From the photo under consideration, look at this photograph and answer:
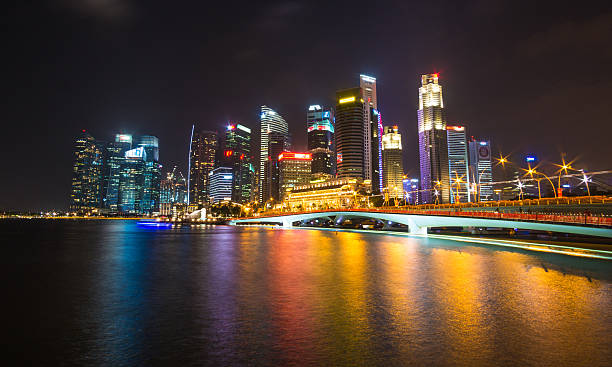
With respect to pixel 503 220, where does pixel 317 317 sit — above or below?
below

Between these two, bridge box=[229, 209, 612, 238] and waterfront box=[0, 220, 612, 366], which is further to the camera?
bridge box=[229, 209, 612, 238]

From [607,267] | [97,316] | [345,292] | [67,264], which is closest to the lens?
[97,316]

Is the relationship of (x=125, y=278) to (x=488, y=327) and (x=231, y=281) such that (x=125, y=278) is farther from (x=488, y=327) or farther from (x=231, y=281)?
(x=488, y=327)

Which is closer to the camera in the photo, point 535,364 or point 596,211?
point 535,364

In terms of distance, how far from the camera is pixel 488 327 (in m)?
11.4

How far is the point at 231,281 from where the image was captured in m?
22.3

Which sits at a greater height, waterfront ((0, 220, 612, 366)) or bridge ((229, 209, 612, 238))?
bridge ((229, 209, 612, 238))

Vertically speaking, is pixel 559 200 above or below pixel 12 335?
above

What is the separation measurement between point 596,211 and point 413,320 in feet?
180

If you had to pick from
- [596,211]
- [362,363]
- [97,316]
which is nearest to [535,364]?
[362,363]

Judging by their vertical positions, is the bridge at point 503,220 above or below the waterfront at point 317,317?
above

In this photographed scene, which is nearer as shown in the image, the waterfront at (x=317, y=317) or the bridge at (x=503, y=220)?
the waterfront at (x=317, y=317)

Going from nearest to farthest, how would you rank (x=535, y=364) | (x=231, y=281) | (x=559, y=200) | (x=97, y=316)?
(x=535, y=364), (x=97, y=316), (x=231, y=281), (x=559, y=200)

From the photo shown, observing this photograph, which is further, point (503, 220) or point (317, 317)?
point (503, 220)
